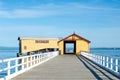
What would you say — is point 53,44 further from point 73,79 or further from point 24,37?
point 73,79

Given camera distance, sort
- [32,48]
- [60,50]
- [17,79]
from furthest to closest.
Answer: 1. [32,48]
2. [60,50]
3. [17,79]

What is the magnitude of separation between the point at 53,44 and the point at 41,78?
56.4 meters

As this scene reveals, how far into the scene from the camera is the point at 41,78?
16.4 m

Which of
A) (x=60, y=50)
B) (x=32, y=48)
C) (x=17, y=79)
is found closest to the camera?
(x=17, y=79)

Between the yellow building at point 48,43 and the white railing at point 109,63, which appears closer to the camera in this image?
the white railing at point 109,63

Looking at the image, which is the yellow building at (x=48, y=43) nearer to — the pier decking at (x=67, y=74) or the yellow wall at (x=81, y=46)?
the yellow wall at (x=81, y=46)

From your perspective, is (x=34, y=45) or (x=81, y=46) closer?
(x=81, y=46)

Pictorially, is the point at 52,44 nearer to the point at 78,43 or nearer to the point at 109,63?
the point at 78,43

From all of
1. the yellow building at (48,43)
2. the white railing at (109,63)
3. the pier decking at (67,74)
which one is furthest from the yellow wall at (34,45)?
the pier decking at (67,74)

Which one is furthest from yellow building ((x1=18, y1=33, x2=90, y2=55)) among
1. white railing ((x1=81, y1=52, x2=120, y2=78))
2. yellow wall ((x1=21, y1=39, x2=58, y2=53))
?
white railing ((x1=81, y1=52, x2=120, y2=78))

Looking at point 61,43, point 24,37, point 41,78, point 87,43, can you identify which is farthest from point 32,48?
point 41,78

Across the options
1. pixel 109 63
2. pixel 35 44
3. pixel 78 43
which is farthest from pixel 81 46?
pixel 109 63

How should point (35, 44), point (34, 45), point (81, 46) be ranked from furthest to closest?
point (35, 44) → point (34, 45) → point (81, 46)

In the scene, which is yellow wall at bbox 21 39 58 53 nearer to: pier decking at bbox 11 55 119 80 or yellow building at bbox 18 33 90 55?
yellow building at bbox 18 33 90 55
